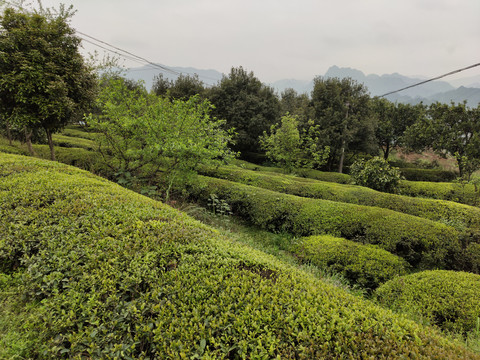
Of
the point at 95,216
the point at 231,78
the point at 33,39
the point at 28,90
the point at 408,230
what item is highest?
the point at 231,78

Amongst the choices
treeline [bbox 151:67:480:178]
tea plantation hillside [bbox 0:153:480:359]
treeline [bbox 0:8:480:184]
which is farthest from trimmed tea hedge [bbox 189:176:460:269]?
treeline [bbox 151:67:480:178]

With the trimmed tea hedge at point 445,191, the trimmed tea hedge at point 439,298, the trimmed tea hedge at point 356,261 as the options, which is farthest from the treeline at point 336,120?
the trimmed tea hedge at point 439,298

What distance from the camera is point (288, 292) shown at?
7.89 feet

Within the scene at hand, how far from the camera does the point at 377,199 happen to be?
8.80 m

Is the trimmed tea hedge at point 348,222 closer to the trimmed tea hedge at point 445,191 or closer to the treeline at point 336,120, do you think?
the trimmed tea hedge at point 445,191

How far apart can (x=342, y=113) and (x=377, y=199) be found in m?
15.2

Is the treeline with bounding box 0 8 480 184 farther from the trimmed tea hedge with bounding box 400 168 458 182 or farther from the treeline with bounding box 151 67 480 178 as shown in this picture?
the trimmed tea hedge with bounding box 400 168 458 182

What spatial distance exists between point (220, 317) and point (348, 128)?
23.2 m

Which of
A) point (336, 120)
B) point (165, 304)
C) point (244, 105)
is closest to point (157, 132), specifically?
point (165, 304)

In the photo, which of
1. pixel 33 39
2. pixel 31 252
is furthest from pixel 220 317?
pixel 33 39

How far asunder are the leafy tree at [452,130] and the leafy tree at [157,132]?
2018cm

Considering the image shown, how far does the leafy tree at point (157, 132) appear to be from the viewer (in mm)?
6988

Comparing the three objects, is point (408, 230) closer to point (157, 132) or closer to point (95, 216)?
point (95, 216)

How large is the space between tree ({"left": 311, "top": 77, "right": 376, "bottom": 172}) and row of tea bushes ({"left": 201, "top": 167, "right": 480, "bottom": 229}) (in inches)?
493
